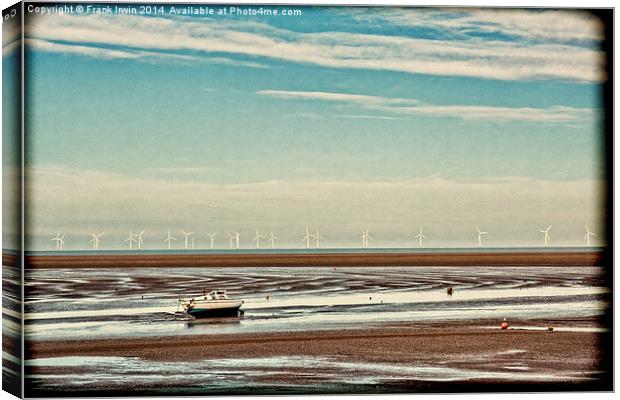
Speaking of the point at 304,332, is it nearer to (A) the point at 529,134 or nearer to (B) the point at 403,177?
(B) the point at 403,177

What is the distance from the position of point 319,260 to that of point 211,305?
1604 millimetres

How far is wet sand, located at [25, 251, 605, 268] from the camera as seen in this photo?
58.6ft

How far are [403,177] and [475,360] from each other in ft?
8.97

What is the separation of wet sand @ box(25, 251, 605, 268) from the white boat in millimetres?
423

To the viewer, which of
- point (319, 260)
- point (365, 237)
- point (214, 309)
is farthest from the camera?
point (365, 237)

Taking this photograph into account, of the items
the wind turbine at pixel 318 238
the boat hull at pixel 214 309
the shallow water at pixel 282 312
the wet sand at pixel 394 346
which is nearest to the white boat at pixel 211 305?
the boat hull at pixel 214 309

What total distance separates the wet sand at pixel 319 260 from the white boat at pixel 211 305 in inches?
16.6

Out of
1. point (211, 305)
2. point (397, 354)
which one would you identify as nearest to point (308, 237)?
point (211, 305)

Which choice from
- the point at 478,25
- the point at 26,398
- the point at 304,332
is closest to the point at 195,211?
the point at 304,332

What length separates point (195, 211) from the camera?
1808cm

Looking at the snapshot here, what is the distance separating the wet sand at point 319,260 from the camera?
703 inches

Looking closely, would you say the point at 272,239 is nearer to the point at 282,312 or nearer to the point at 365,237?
the point at 282,312

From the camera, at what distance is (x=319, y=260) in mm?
18203

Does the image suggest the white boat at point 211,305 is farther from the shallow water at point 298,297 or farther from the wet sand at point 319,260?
the wet sand at point 319,260
